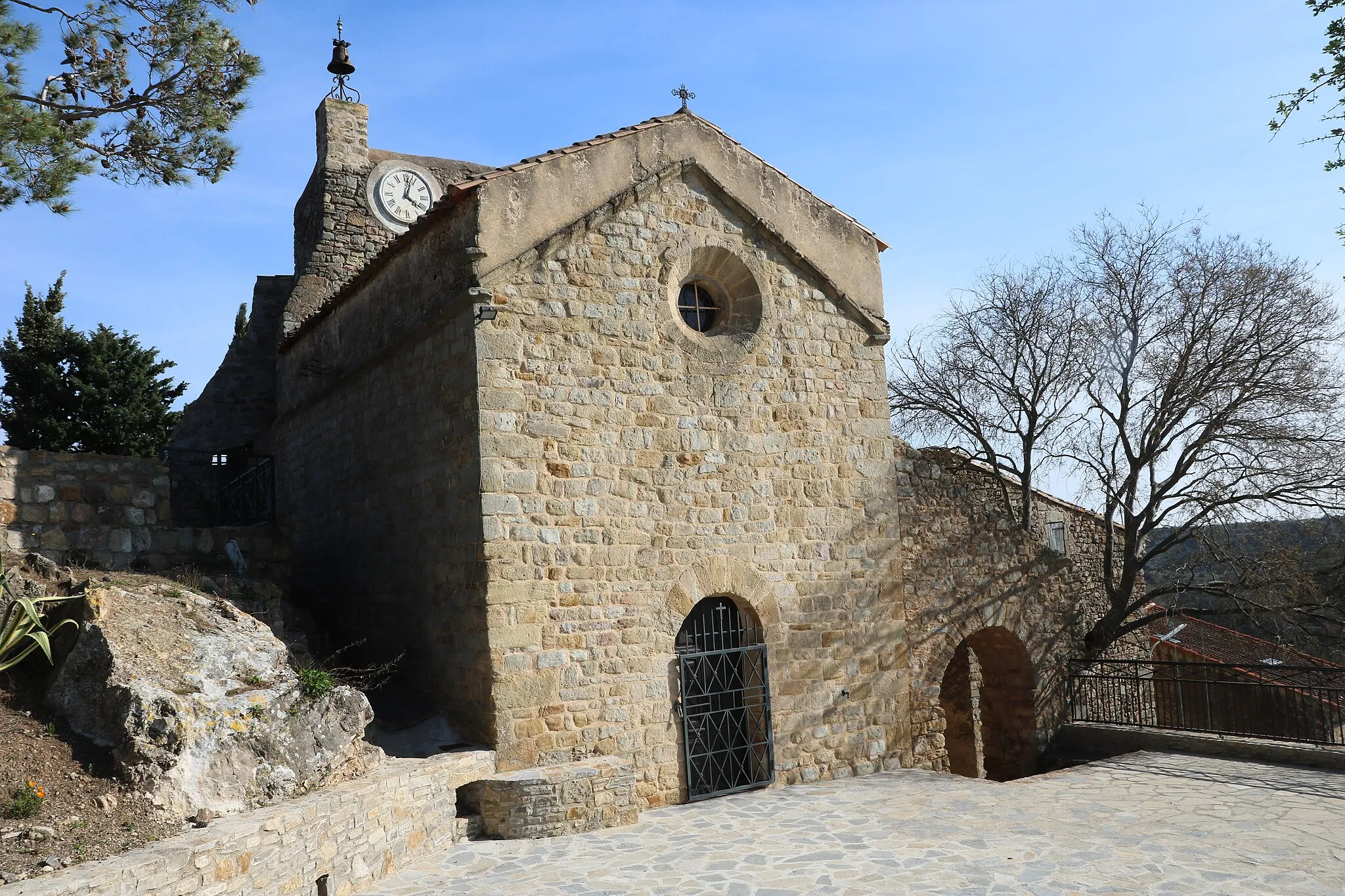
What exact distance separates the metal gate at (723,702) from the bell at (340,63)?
37.7 feet

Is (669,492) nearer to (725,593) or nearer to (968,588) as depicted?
(725,593)

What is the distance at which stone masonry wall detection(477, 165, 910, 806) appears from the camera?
27.0ft

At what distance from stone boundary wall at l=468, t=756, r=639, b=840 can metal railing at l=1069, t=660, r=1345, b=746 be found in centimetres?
673

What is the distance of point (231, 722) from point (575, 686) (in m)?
2.91

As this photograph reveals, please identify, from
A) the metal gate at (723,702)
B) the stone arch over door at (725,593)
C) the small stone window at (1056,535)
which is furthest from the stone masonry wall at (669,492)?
the small stone window at (1056,535)

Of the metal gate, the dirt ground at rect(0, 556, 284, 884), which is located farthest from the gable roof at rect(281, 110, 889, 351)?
the dirt ground at rect(0, 556, 284, 884)

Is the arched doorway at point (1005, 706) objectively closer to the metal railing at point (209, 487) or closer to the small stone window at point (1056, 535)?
the small stone window at point (1056, 535)

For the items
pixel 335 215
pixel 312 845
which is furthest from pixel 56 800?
pixel 335 215

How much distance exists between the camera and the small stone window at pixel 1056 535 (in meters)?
13.5

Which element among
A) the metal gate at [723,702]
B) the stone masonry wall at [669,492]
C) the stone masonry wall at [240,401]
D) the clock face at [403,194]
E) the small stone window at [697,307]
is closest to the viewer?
the stone masonry wall at [669,492]

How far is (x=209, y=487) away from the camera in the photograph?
14523mm

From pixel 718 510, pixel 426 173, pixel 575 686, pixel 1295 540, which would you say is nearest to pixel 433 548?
pixel 575 686

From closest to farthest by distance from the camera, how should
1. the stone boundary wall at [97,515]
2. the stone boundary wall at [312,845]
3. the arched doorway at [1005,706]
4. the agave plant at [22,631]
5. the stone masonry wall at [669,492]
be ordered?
the stone boundary wall at [312,845], the agave plant at [22,631], the stone masonry wall at [669,492], the stone boundary wall at [97,515], the arched doorway at [1005,706]

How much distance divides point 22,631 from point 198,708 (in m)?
1.34
